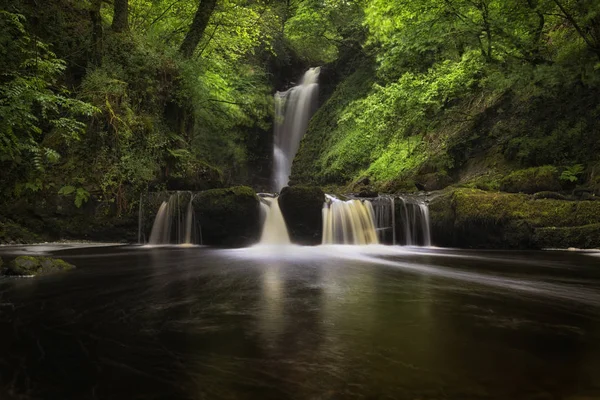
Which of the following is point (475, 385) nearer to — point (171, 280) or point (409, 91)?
point (171, 280)

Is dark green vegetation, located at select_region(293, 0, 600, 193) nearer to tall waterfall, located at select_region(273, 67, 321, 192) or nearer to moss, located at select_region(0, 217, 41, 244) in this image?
tall waterfall, located at select_region(273, 67, 321, 192)

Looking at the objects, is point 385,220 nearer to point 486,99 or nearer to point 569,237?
point 569,237

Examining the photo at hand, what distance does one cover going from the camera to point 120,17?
1398cm

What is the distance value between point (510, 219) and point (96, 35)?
13.7m

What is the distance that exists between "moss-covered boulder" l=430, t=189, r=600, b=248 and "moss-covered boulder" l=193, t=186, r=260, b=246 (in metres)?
5.96

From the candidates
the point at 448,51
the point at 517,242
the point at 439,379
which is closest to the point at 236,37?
the point at 448,51

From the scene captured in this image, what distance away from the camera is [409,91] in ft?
51.9

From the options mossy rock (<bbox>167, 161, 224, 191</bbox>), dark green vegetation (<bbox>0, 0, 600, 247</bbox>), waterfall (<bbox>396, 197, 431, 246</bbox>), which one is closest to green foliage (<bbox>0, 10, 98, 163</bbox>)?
dark green vegetation (<bbox>0, 0, 600, 247</bbox>)

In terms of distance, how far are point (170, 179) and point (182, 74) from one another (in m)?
3.93

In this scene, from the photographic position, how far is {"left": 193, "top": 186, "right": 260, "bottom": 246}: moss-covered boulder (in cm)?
1266

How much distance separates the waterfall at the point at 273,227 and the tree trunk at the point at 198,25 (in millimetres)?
6654

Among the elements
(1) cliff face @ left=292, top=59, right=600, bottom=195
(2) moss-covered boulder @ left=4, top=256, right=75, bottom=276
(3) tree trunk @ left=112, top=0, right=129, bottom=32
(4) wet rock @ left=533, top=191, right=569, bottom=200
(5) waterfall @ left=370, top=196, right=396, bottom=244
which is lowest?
(2) moss-covered boulder @ left=4, top=256, right=75, bottom=276

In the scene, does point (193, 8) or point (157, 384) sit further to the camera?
point (193, 8)

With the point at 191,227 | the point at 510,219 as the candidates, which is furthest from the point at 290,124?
the point at 510,219
